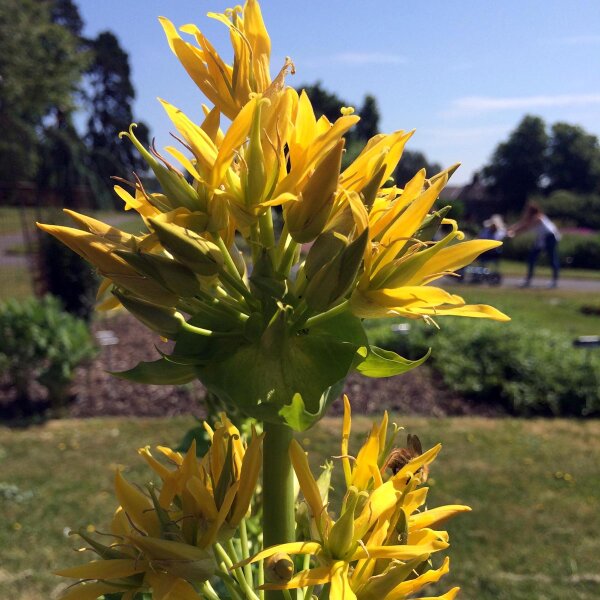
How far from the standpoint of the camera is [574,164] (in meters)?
59.1

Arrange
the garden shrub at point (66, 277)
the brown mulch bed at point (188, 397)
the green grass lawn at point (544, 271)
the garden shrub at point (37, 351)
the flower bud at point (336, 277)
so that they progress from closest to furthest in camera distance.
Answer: the flower bud at point (336, 277) < the garden shrub at point (37, 351) < the brown mulch bed at point (188, 397) < the garden shrub at point (66, 277) < the green grass lawn at point (544, 271)

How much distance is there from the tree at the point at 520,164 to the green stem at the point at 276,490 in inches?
2243

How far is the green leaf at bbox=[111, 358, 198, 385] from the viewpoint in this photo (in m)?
1.03

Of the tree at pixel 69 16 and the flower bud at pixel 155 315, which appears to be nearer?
the flower bud at pixel 155 315

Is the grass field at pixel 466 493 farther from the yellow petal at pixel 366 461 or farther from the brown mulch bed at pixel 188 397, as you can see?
the yellow petal at pixel 366 461

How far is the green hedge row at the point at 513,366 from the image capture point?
8266 millimetres

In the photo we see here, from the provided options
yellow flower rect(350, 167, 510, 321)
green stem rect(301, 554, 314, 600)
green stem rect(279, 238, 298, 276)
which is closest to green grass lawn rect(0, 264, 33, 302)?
green stem rect(301, 554, 314, 600)

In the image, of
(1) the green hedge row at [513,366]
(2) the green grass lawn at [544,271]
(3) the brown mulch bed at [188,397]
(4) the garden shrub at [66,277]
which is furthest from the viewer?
(2) the green grass lawn at [544,271]

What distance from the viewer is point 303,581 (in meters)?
1.02

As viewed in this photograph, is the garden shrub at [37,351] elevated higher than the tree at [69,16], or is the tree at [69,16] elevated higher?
the tree at [69,16]

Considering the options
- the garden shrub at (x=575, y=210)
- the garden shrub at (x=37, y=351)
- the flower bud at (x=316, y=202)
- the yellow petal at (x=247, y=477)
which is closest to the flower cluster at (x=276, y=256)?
the flower bud at (x=316, y=202)

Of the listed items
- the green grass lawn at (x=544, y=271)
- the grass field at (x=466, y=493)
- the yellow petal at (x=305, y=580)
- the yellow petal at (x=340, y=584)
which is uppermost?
the yellow petal at (x=305, y=580)

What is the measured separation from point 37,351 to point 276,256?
7.22 m

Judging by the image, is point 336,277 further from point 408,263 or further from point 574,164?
point 574,164
